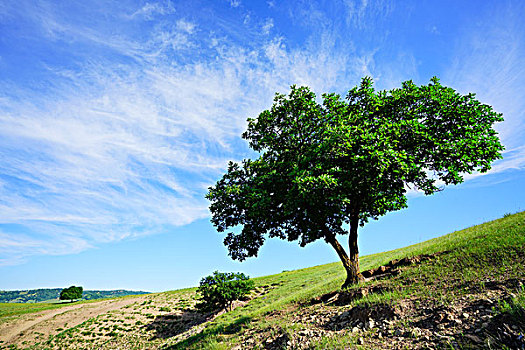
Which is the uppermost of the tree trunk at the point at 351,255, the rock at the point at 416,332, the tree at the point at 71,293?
the tree at the point at 71,293

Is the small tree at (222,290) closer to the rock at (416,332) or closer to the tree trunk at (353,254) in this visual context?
the tree trunk at (353,254)

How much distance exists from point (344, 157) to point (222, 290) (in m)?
32.0

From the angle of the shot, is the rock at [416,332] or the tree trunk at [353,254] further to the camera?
the tree trunk at [353,254]

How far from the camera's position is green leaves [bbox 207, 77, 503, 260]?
13.7 metres

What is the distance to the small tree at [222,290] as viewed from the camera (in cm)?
3828

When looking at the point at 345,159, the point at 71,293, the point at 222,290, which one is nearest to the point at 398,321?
the point at 345,159

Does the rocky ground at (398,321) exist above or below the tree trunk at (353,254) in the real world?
below

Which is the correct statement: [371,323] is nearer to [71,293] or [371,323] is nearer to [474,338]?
[474,338]

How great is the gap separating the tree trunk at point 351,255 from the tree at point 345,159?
0.07 meters

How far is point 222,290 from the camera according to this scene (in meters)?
38.6

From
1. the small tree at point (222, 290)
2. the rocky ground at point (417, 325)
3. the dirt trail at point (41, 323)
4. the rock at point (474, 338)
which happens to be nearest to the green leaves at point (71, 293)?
the dirt trail at point (41, 323)

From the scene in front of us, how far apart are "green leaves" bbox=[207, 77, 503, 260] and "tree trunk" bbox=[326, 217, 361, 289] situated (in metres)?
0.67

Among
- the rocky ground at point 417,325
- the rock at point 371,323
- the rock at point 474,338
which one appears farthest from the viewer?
the rock at point 371,323

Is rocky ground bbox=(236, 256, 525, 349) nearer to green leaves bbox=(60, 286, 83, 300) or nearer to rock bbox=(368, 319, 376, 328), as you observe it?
rock bbox=(368, 319, 376, 328)
